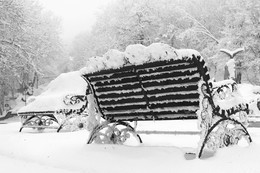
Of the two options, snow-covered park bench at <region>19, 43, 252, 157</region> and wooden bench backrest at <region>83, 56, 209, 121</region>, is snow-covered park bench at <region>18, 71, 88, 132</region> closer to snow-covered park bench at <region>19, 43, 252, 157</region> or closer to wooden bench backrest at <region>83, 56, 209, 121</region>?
snow-covered park bench at <region>19, 43, 252, 157</region>

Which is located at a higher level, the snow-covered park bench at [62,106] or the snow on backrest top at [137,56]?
the snow on backrest top at [137,56]

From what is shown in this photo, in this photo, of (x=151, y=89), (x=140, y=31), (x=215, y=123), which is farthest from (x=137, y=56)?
(x=140, y=31)

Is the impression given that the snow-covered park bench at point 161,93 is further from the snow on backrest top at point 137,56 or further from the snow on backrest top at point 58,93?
the snow on backrest top at point 58,93

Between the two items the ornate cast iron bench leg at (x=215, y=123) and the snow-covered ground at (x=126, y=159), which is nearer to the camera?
the snow-covered ground at (x=126, y=159)

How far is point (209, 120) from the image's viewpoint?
9.99ft

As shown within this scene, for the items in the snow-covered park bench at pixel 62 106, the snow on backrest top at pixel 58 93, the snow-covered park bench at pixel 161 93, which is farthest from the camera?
the snow on backrest top at pixel 58 93

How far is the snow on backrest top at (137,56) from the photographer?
291 cm

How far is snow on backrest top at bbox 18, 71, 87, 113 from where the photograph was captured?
7812 mm

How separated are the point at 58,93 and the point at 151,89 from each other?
212 inches

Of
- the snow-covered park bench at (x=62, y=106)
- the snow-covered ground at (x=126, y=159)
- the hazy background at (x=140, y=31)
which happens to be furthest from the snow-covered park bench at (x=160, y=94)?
the hazy background at (x=140, y=31)

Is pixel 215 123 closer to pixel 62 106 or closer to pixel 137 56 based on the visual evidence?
pixel 137 56

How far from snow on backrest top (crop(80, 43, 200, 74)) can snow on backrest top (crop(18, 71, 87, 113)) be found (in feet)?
13.5

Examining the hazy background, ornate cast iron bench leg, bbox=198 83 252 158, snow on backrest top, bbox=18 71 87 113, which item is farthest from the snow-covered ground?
the hazy background

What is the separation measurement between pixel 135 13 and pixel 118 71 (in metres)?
30.8
